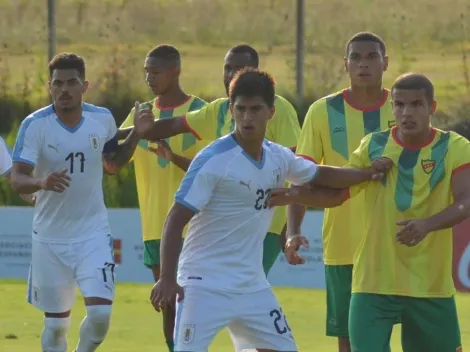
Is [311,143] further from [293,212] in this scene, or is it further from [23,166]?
[23,166]

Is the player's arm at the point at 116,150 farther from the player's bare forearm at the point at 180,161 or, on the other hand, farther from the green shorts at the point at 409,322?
the green shorts at the point at 409,322

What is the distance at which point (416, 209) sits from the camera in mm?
6859

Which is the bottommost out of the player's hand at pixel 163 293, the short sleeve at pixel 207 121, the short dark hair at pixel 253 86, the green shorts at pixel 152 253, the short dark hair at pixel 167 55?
the green shorts at pixel 152 253

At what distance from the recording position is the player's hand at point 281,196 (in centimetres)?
686

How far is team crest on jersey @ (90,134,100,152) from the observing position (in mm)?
8742

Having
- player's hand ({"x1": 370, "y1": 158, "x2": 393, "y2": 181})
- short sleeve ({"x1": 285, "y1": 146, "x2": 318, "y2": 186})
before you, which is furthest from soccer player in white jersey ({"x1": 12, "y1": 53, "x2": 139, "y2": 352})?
player's hand ({"x1": 370, "y1": 158, "x2": 393, "y2": 181})

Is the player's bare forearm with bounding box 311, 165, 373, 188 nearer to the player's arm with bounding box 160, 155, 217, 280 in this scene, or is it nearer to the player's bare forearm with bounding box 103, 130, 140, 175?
the player's arm with bounding box 160, 155, 217, 280

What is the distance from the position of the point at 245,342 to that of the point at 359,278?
2.26 feet

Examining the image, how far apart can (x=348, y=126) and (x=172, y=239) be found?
212cm

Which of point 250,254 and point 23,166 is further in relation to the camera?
point 23,166

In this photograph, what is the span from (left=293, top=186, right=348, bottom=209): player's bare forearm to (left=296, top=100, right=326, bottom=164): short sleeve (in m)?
0.95

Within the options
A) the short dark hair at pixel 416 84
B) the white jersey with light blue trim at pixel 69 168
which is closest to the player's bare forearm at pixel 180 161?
the white jersey with light blue trim at pixel 69 168

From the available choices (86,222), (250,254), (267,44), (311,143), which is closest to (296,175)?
(250,254)

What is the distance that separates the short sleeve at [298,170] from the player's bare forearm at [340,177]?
0.05 m
